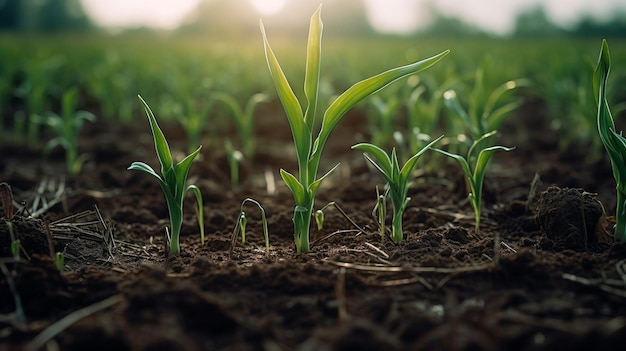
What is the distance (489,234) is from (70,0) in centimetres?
7356

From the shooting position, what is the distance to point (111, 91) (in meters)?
6.20

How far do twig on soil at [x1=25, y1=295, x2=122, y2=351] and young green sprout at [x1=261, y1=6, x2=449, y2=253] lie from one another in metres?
0.69

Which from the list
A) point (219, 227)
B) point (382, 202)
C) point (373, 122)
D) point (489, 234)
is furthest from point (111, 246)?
point (373, 122)

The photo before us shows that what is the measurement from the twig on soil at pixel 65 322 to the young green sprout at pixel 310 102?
69 centimetres

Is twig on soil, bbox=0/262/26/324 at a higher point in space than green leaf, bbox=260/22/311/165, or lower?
lower

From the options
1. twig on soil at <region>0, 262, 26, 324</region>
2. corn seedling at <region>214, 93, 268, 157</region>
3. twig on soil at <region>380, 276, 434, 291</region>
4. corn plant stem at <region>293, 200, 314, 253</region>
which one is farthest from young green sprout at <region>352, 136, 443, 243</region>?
corn seedling at <region>214, 93, 268, 157</region>

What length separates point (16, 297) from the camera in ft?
5.68

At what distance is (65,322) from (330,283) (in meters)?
0.79

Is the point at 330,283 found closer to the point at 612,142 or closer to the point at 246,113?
the point at 612,142

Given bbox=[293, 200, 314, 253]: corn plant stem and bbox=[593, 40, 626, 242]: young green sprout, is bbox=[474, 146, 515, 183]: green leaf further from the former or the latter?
bbox=[293, 200, 314, 253]: corn plant stem

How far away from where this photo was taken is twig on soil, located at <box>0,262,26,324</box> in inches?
66.8

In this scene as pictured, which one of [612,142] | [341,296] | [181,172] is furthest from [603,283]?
[181,172]

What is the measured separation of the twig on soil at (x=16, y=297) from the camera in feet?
5.57

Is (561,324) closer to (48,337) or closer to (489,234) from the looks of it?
(489,234)
